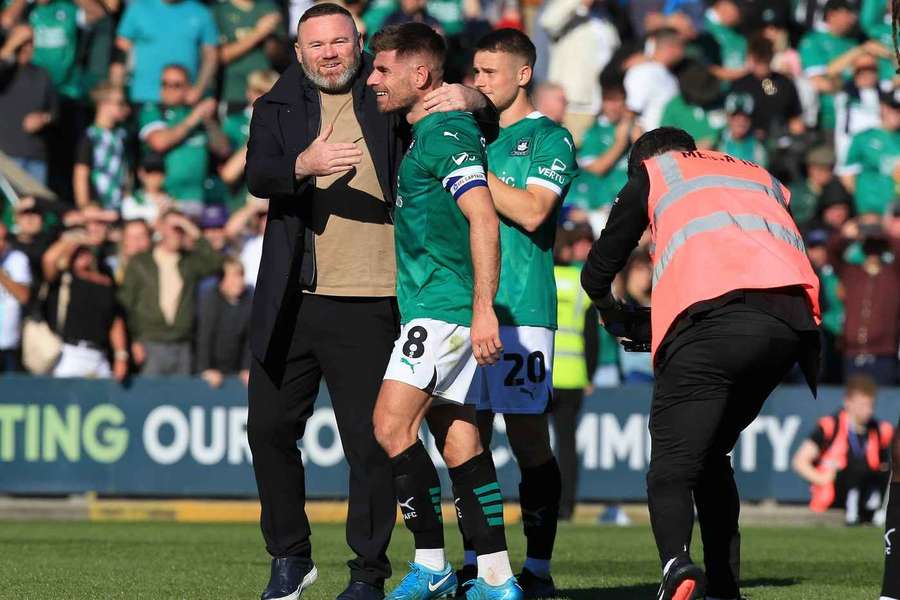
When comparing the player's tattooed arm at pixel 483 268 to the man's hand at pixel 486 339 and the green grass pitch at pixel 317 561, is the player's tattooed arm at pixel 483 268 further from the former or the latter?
the green grass pitch at pixel 317 561

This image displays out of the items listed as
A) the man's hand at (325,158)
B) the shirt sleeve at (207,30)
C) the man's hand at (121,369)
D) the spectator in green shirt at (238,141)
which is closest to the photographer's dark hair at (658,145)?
the man's hand at (325,158)

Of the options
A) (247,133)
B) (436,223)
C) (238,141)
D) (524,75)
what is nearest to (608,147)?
(247,133)

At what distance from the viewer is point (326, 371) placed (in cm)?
750

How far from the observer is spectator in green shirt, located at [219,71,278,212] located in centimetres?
1806

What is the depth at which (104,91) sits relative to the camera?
17906 mm

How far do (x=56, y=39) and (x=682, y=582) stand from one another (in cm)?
1362

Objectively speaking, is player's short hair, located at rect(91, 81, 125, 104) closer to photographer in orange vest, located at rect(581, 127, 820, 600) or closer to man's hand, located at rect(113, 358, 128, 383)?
man's hand, located at rect(113, 358, 128, 383)

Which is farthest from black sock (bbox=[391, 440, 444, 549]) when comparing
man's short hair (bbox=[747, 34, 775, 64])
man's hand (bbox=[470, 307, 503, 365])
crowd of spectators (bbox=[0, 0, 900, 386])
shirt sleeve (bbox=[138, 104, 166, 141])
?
man's short hair (bbox=[747, 34, 775, 64])

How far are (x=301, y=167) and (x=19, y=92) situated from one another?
11.4 m

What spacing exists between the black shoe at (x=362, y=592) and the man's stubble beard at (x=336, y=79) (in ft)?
7.01

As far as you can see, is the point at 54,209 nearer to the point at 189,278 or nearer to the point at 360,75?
the point at 189,278

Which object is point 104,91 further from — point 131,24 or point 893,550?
point 893,550

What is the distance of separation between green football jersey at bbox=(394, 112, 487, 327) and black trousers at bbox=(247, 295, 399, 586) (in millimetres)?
→ 367

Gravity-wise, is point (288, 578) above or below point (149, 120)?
Answer: below
